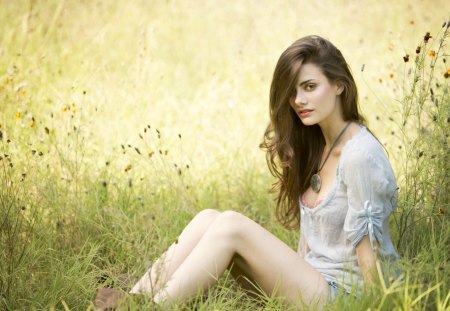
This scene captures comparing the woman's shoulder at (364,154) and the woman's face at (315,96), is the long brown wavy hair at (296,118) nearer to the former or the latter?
the woman's face at (315,96)

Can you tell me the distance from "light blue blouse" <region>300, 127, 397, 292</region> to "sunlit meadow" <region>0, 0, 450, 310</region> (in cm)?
17

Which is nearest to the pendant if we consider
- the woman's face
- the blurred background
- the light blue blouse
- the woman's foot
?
the light blue blouse

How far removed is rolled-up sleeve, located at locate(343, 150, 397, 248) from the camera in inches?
94.3

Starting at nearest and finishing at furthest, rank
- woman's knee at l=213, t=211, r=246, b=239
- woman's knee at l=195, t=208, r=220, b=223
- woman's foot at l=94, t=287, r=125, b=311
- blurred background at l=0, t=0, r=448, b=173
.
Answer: woman's foot at l=94, t=287, r=125, b=311 → woman's knee at l=213, t=211, r=246, b=239 → woman's knee at l=195, t=208, r=220, b=223 → blurred background at l=0, t=0, r=448, b=173

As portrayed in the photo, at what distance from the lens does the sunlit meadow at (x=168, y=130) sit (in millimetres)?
2545

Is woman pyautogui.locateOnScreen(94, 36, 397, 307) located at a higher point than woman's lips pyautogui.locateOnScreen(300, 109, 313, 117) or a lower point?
lower

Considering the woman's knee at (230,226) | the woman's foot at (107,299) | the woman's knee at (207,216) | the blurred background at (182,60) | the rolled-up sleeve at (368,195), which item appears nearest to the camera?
the woman's foot at (107,299)

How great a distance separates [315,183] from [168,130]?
214 cm

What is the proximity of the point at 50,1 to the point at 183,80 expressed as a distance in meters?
1.71

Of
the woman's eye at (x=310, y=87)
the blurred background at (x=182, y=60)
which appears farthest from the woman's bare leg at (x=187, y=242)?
the blurred background at (x=182, y=60)

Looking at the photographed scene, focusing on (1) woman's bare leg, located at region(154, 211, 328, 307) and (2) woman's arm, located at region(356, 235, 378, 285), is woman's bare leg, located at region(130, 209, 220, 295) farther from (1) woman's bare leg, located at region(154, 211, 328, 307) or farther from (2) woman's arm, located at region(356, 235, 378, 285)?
(2) woman's arm, located at region(356, 235, 378, 285)

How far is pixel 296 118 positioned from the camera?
2.95 m

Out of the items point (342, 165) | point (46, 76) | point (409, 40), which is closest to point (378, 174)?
point (342, 165)

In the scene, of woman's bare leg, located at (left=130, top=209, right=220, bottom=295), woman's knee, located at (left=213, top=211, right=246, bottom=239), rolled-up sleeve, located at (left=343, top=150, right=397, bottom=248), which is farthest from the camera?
woman's bare leg, located at (left=130, top=209, right=220, bottom=295)
